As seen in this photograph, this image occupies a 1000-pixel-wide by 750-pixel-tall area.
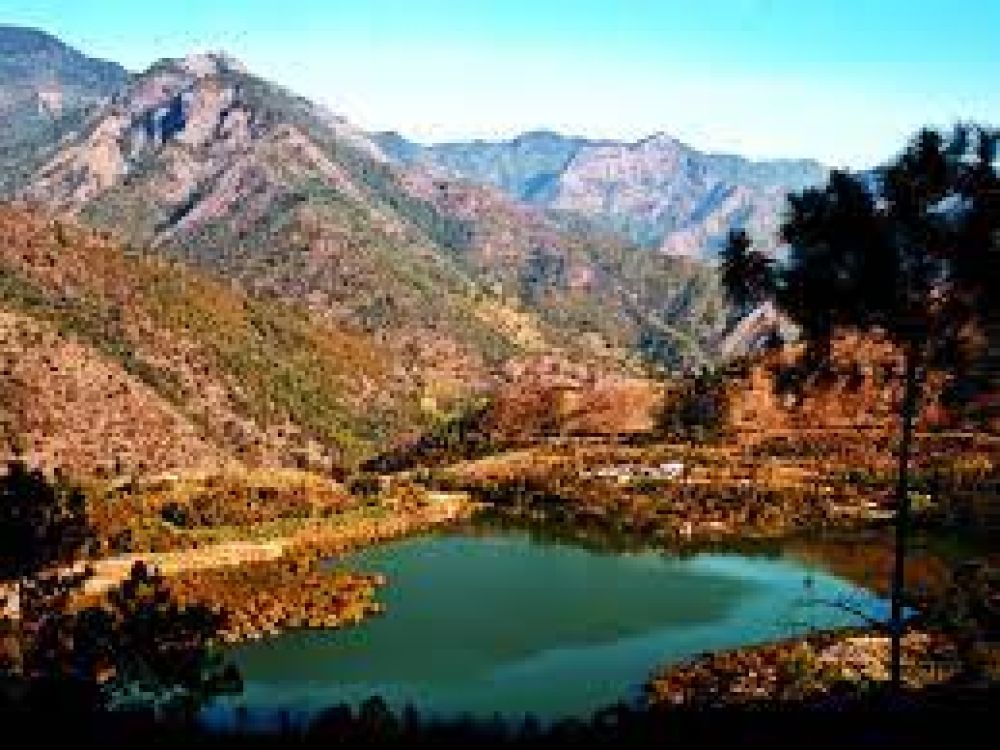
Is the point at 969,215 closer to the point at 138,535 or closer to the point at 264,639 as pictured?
the point at 264,639

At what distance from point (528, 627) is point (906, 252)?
389 ft

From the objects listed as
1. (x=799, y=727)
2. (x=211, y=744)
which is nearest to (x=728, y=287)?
(x=799, y=727)

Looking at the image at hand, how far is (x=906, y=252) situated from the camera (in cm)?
3247

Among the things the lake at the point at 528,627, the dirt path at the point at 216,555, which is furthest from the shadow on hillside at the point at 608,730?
the dirt path at the point at 216,555

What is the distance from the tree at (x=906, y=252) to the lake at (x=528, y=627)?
65.0 metres

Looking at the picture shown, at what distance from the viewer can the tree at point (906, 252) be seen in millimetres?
32062

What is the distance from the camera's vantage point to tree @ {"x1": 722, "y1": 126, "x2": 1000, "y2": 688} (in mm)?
32062

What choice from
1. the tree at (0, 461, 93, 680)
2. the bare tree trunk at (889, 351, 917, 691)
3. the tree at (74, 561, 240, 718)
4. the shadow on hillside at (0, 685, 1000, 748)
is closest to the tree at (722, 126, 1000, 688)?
the bare tree trunk at (889, 351, 917, 691)

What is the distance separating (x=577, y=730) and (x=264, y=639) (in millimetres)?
107178

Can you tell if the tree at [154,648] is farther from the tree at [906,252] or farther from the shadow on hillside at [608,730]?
the tree at [906,252]

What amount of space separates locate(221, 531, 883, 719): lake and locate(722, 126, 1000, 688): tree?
213 feet

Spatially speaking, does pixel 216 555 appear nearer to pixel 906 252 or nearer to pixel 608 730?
pixel 608 730

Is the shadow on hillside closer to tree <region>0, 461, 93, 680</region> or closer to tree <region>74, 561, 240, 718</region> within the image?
tree <region>74, 561, 240, 718</region>

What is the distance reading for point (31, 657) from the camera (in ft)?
99.2
